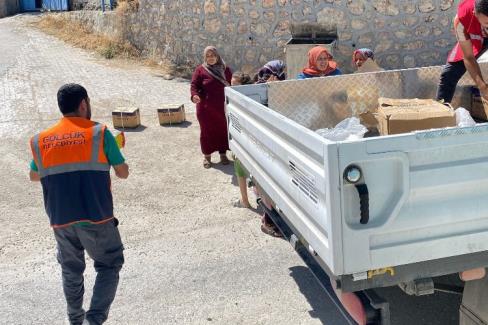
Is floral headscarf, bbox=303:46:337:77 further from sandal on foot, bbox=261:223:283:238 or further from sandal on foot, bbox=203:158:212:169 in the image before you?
sandal on foot, bbox=203:158:212:169

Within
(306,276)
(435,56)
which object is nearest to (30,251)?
(306,276)

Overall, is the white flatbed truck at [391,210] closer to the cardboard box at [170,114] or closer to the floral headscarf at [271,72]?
the floral headscarf at [271,72]

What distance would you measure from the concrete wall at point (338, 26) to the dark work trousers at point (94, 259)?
724cm

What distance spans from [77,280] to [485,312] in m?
2.37

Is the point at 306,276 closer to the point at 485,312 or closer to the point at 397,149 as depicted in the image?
the point at 485,312

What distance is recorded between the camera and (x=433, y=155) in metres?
2.33

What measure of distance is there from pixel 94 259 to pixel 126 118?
17.8 ft

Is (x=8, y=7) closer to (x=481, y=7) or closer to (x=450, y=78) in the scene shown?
(x=450, y=78)

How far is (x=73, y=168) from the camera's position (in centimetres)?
321

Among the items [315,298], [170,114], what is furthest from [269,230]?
[170,114]

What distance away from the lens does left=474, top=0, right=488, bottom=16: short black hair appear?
12.0ft

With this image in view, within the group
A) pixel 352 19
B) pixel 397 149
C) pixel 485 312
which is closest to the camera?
pixel 397 149

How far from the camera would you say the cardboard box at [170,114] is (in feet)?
28.6

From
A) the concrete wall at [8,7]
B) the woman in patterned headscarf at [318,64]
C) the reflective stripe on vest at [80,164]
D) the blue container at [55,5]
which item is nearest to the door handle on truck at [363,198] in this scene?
the reflective stripe on vest at [80,164]
